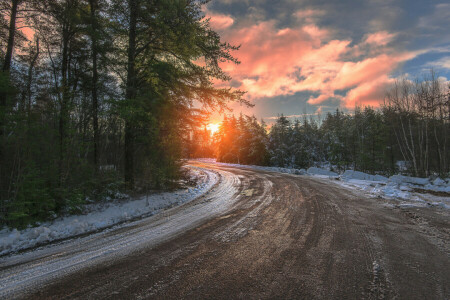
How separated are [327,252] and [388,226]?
2.45m

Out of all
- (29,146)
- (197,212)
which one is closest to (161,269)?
(197,212)

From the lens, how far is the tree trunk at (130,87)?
8928 mm

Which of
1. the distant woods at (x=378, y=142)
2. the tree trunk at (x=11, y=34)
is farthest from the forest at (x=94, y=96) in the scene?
the distant woods at (x=378, y=142)

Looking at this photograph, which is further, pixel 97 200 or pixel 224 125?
pixel 224 125

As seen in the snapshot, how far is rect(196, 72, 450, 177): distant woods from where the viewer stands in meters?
24.4

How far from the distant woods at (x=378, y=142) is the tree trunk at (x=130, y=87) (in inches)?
Answer: 969

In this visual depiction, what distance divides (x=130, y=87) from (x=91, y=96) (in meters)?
5.84

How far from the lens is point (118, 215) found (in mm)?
6156

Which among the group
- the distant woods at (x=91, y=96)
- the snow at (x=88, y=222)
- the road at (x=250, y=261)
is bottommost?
the snow at (x=88, y=222)

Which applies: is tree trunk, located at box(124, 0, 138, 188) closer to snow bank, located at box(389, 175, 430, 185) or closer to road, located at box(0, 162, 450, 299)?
road, located at box(0, 162, 450, 299)

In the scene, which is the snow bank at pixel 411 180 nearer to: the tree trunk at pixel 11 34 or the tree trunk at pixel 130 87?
the tree trunk at pixel 130 87

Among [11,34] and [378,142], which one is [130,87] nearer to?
[11,34]

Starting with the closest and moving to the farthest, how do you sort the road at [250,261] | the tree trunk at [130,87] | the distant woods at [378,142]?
the road at [250,261] < the tree trunk at [130,87] < the distant woods at [378,142]

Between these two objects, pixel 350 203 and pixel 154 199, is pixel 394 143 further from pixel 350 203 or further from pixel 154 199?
pixel 154 199
